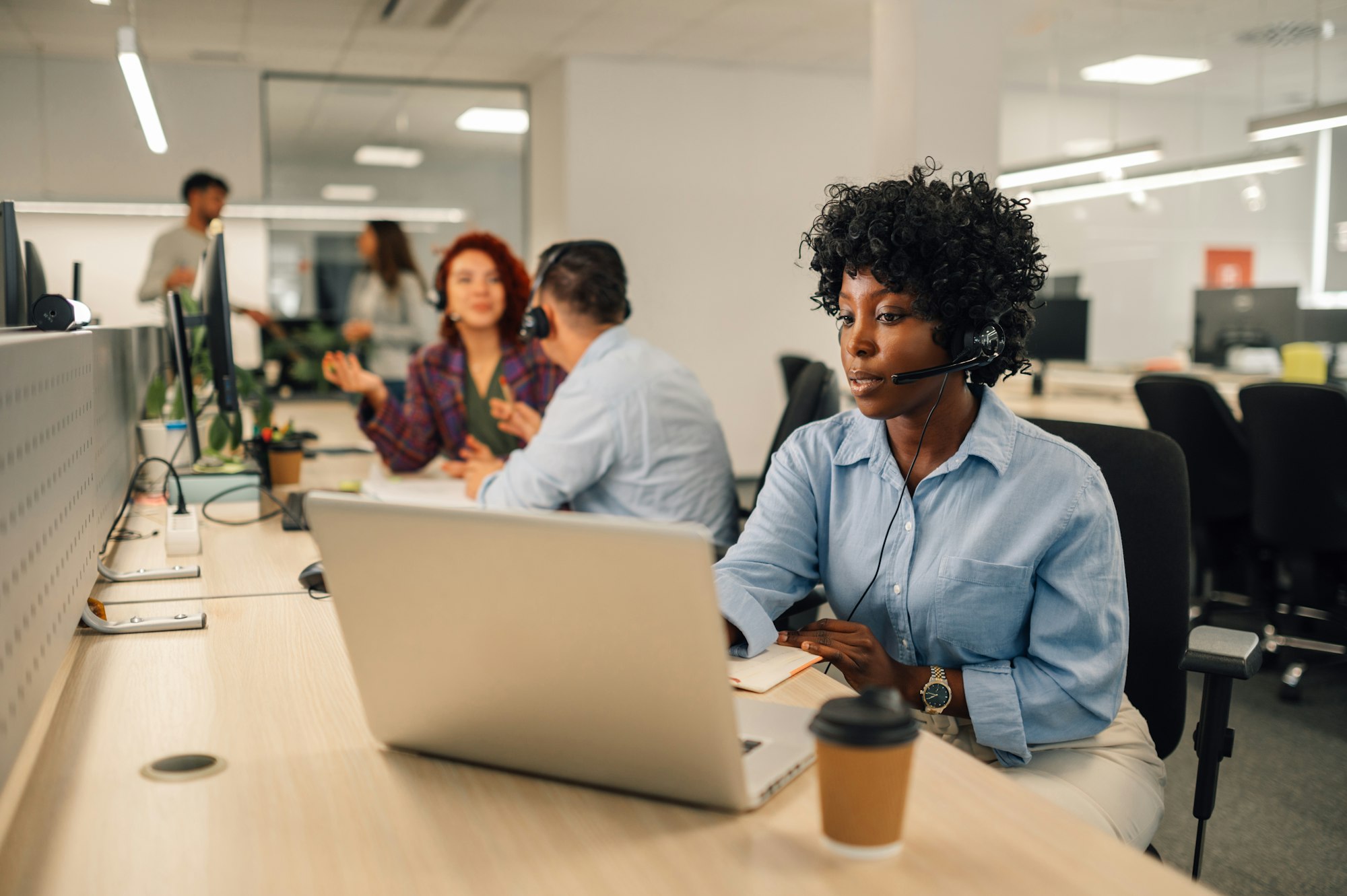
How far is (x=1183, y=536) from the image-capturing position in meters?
1.41

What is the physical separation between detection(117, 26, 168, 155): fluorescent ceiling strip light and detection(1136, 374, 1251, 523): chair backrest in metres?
3.35

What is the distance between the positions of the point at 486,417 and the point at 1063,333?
13.0 ft

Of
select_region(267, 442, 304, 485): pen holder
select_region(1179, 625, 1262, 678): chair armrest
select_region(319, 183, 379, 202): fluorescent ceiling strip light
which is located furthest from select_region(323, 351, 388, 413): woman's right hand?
select_region(319, 183, 379, 202): fluorescent ceiling strip light

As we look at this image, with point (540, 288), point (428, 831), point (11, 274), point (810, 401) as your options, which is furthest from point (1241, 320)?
point (428, 831)

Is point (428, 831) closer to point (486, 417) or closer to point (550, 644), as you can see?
point (550, 644)

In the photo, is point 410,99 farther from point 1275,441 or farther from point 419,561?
point 419,561

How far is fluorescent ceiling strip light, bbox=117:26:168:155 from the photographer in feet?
10.9

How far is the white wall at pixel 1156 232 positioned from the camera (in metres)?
8.26

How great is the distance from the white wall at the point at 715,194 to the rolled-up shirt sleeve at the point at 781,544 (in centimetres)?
543

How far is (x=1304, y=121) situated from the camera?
5.19 m

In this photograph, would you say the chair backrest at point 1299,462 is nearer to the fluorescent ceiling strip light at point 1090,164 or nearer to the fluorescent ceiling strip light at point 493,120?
the fluorescent ceiling strip light at point 1090,164

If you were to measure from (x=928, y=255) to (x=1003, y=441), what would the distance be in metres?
0.25

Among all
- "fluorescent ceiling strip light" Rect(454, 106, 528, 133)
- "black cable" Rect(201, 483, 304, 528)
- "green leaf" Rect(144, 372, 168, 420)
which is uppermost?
"fluorescent ceiling strip light" Rect(454, 106, 528, 133)

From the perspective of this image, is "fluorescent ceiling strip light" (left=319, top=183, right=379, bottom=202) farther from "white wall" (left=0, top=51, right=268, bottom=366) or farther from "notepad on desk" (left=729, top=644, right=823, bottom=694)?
"notepad on desk" (left=729, top=644, right=823, bottom=694)
